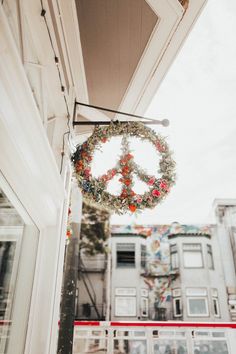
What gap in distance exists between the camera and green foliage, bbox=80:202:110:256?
18453 mm

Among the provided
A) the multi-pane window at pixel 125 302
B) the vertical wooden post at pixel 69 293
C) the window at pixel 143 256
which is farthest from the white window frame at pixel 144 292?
the vertical wooden post at pixel 69 293

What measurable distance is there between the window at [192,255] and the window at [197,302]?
150cm

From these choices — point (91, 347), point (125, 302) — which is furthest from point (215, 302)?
point (91, 347)

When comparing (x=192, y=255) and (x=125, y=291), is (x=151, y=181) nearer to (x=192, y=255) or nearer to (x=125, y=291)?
(x=125, y=291)

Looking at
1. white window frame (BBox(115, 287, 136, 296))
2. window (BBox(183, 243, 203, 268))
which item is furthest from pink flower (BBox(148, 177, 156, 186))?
window (BBox(183, 243, 203, 268))

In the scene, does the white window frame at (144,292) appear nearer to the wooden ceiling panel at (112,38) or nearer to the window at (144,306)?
the window at (144,306)

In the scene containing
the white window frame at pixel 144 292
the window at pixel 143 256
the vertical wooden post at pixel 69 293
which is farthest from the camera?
the window at pixel 143 256

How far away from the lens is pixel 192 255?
19203 millimetres

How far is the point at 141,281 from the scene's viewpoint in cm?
1866

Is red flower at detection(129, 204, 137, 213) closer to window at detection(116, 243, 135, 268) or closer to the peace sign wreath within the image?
the peace sign wreath

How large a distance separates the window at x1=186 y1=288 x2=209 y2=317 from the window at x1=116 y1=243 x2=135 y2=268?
385 cm

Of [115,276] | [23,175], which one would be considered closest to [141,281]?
[115,276]

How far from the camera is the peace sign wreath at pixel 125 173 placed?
9.76ft

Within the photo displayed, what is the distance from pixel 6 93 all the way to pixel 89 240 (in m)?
18.3
